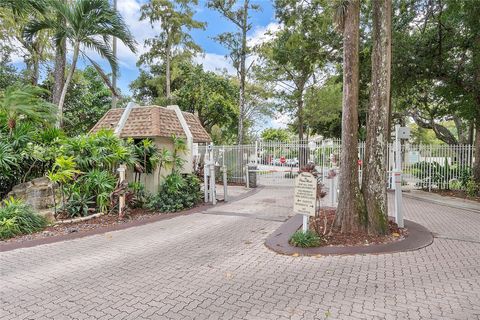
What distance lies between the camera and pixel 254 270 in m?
4.91

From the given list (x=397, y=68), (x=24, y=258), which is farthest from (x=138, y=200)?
(x=397, y=68)

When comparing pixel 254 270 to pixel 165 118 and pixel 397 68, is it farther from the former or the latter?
pixel 397 68

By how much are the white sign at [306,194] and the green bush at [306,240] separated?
39 centimetres

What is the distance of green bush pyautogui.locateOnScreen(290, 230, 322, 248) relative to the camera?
588cm

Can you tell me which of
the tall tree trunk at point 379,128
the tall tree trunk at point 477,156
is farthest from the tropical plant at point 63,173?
the tall tree trunk at point 477,156

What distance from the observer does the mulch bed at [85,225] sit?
686 cm

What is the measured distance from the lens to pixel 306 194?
597 centimetres

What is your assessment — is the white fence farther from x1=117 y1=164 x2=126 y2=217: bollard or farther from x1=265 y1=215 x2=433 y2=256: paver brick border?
x1=117 y1=164 x2=126 y2=217: bollard

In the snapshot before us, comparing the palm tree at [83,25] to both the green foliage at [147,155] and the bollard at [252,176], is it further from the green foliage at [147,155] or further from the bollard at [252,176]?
the bollard at [252,176]

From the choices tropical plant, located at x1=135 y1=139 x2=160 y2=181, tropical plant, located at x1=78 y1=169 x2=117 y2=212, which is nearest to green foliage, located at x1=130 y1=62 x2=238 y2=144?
tropical plant, located at x1=135 y1=139 x2=160 y2=181

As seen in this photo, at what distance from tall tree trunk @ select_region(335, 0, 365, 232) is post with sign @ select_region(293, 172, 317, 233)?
925 mm

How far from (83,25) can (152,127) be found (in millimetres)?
3282

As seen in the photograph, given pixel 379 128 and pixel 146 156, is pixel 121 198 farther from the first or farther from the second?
pixel 379 128

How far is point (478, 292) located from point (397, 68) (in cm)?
1103
